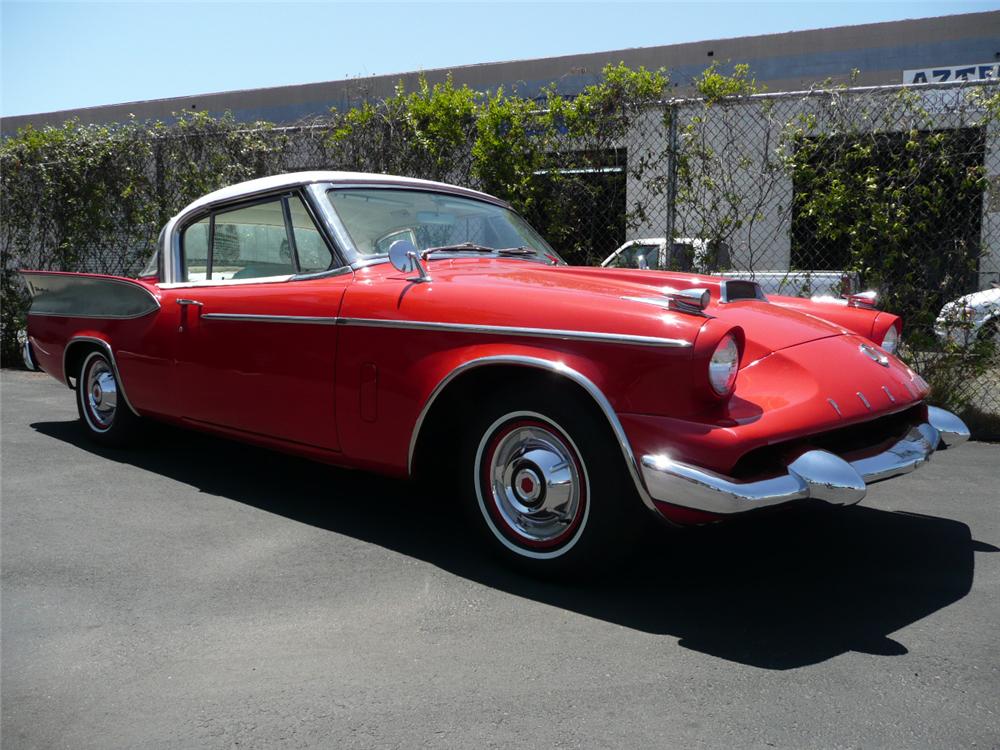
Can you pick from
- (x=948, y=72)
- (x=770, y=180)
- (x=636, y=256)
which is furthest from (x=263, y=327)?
(x=948, y=72)

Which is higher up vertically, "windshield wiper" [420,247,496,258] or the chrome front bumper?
"windshield wiper" [420,247,496,258]

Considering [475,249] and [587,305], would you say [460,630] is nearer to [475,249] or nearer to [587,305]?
[587,305]

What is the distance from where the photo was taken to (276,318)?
3.80 meters

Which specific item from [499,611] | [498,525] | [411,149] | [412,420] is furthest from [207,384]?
[411,149]

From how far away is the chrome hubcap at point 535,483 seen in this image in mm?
2977

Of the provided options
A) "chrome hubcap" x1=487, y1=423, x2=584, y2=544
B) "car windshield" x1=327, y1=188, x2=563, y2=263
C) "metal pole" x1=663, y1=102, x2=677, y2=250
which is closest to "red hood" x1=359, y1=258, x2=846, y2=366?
"car windshield" x1=327, y1=188, x2=563, y2=263

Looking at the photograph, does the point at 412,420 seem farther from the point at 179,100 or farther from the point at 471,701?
the point at 179,100

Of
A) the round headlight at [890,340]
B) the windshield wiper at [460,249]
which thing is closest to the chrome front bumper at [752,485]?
the round headlight at [890,340]

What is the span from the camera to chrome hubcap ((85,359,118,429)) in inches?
199

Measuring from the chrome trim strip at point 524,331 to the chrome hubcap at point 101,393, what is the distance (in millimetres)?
2179

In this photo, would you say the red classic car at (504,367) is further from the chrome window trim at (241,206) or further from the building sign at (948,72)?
the building sign at (948,72)

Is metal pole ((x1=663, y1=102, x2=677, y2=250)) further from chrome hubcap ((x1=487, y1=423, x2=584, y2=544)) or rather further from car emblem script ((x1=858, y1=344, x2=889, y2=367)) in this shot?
chrome hubcap ((x1=487, y1=423, x2=584, y2=544))

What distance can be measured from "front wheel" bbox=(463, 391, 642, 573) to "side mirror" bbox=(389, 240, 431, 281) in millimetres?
678

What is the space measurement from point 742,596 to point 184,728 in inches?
70.2
